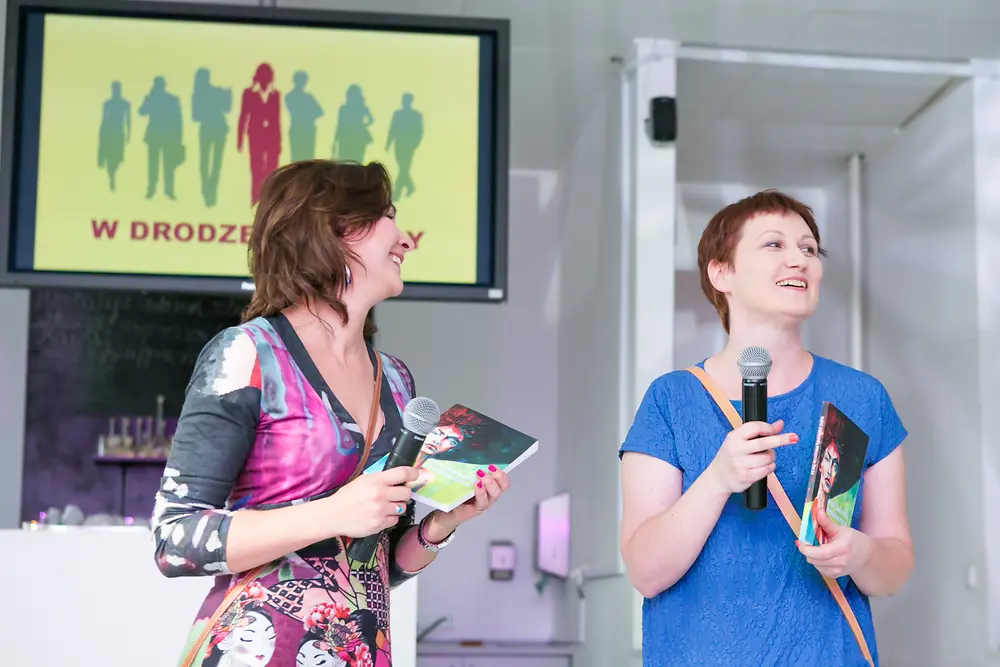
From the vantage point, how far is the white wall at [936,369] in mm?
4012

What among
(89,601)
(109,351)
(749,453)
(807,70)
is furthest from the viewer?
(109,351)

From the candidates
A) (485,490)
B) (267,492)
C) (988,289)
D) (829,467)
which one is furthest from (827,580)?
(988,289)

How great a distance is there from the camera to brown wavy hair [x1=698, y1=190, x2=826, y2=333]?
5.91 ft

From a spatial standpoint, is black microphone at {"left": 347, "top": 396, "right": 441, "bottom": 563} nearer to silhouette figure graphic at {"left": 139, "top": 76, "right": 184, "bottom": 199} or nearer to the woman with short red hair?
the woman with short red hair

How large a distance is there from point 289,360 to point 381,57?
2.19 metres

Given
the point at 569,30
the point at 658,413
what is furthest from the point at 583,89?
the point at 658,413

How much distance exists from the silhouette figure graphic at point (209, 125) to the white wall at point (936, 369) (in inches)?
105

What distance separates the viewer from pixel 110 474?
527 centimetres

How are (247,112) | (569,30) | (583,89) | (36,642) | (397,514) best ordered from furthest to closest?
(583,89)
(569,30)
(247,112)
(36,642)
(397,514)

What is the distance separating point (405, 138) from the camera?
3346 mm

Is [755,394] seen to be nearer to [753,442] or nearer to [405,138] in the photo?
[753,442]

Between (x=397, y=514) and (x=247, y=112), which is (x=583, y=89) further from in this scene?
(x=397, y=514)

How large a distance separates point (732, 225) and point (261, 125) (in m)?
1.92

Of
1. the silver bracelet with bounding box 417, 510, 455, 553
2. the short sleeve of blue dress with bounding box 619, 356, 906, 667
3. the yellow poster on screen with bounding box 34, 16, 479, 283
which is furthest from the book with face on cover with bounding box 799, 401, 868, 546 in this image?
the yellow poster on screen with bounding box 34, 16, 479, 283
